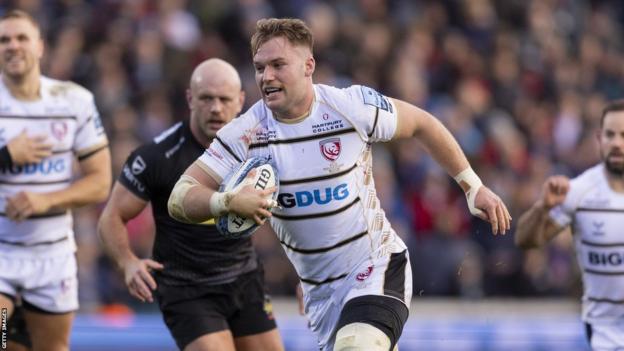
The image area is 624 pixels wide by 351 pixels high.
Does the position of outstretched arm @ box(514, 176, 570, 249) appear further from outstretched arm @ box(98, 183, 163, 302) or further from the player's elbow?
outstretched arm @ box(98, 183, 163, 302)

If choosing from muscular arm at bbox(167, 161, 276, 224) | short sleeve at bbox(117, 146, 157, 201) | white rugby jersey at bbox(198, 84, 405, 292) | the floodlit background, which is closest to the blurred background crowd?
the floodlit background

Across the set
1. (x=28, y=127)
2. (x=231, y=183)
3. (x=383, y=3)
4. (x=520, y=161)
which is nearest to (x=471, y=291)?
(x=520, y=161)

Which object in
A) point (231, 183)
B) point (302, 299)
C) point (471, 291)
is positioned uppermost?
point (231, 183)

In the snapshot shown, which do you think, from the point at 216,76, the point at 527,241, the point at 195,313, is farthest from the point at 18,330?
the point at 527,241

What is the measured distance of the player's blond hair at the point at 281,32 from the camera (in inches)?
275

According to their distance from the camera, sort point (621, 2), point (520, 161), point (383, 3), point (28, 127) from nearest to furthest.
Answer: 1. point (28, 127)
2. point (520, 161)
3. point (383, 3)
4. point (621, 2)

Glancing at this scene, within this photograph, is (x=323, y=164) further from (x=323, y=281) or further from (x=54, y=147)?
(x=54, y=147)

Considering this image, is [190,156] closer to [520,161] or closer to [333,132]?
[333,132]

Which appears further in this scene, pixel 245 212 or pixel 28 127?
pixel 28 127

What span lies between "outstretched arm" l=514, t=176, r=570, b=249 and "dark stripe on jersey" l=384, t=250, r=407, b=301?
1.54 m

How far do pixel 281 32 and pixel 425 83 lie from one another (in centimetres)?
870

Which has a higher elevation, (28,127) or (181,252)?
(28,127)

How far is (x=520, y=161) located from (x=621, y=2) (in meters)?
4.68

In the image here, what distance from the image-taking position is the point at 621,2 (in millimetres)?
18203
